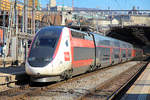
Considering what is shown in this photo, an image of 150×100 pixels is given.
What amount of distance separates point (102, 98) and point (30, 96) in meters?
2.84

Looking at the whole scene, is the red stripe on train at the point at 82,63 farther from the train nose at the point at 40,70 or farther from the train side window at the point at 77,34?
the train nose at the point at 40,70

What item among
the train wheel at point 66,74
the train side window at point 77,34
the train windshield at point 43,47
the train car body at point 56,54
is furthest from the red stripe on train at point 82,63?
the train windshield at point 43,47

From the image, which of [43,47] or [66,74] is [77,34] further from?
[43,47]

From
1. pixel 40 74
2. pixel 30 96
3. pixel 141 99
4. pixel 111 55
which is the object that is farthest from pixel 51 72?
pixel 111 55

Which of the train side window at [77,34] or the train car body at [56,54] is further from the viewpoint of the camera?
the train side window at [77,34]

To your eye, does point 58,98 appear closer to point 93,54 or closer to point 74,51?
point 74,51

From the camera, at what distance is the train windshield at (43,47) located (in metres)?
11.0

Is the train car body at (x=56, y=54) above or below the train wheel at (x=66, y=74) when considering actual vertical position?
above

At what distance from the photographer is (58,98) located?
8.74 meters

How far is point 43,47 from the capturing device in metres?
11.5

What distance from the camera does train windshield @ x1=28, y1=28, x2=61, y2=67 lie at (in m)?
11.0

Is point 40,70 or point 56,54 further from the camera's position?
point 56,54

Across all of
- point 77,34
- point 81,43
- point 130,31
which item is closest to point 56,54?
point 77,34

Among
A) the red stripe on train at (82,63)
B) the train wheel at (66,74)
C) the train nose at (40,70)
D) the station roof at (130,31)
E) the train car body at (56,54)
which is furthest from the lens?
the station roof at (130,31)
